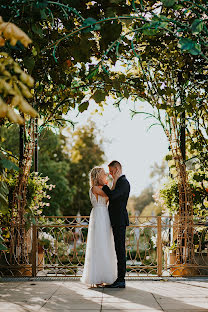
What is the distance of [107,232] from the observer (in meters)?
6.41

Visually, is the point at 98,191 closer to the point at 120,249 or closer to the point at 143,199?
the point at 120,249

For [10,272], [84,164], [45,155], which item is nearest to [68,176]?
[84,164]

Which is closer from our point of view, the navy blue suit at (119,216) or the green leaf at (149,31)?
the green leaf at (149,31)

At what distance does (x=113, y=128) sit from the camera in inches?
1044

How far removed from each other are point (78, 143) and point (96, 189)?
68.4 feet

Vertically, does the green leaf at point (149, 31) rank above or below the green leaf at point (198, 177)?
above

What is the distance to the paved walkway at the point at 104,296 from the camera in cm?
493

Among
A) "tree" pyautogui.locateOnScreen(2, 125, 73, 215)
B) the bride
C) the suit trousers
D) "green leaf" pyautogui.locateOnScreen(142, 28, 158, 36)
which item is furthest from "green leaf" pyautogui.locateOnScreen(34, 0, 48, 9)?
"tree" pyautogui.locateOnScreen(2, 125, 73, 215)

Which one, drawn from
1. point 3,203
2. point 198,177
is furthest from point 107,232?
point 3,203

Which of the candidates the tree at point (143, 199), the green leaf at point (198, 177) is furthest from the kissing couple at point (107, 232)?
the tree at point (143, 199)

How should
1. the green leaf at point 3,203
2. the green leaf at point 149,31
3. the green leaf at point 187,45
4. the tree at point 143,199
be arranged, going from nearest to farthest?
the green leaf at point 3,203, the green leaf at point 187,45, the green leaf at point 149,31, the tree at point 143,199

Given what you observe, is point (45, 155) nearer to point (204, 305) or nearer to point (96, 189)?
point (96, 189)

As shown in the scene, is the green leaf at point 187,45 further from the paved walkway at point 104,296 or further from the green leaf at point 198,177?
the green leaf at point 198,177

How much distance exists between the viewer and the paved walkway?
493cm
